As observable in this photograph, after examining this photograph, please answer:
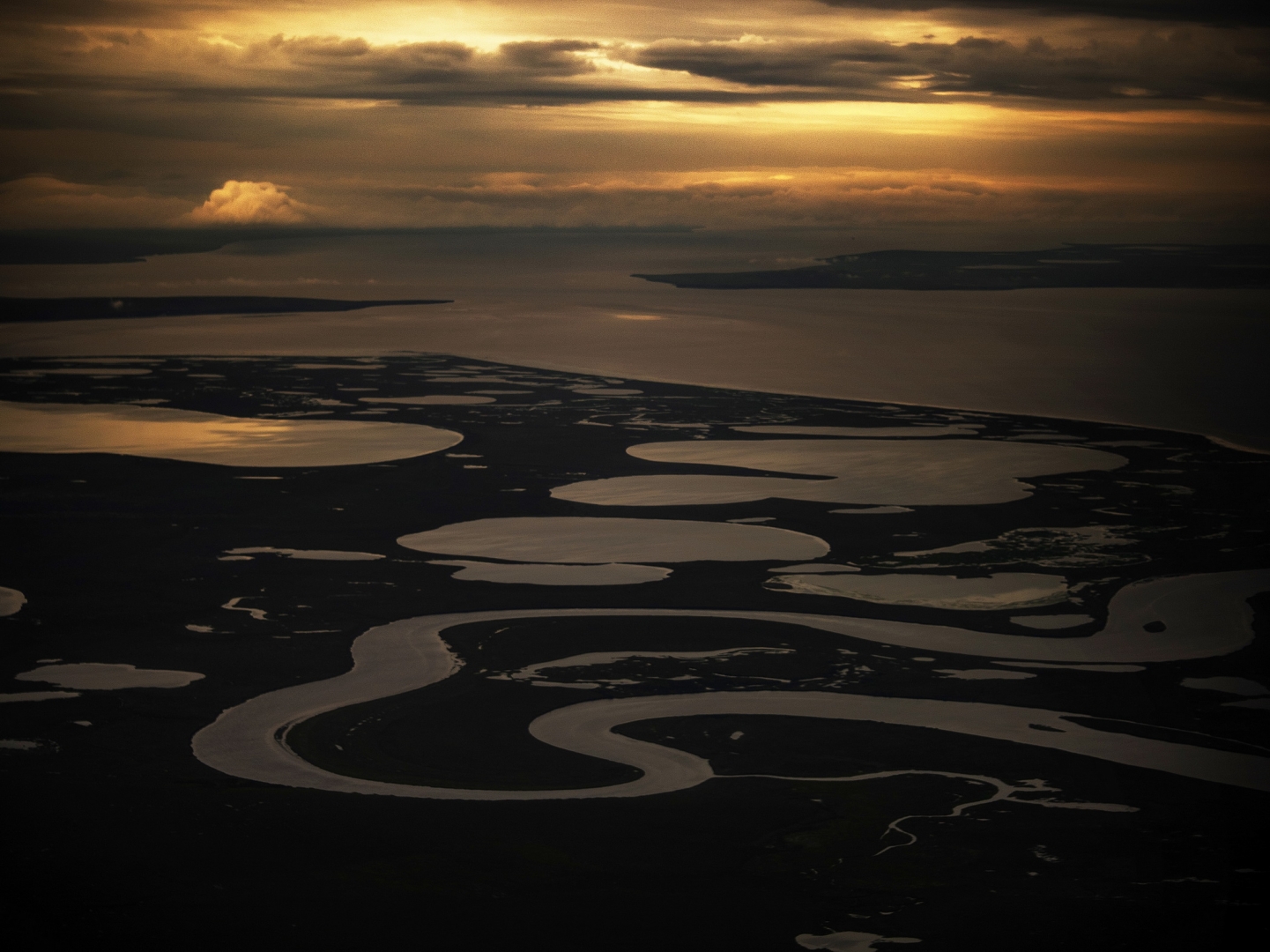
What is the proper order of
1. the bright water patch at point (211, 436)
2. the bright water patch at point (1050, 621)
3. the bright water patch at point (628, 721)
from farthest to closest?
1. the bright water patch at point (211, 436)
2. the bright water patch at point (1050, 621)
3. the bright water patch at point (628, 721)

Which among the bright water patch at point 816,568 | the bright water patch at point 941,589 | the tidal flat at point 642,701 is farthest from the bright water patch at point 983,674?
the bright water patch at point 816,568

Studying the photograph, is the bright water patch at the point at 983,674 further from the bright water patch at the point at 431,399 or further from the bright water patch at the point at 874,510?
the bright water patch at the point at 431,399

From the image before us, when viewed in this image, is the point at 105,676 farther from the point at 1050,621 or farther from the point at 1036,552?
the point at 1036,552

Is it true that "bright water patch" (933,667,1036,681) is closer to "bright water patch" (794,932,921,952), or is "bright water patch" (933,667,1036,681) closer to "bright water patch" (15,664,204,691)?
"bright water patch" (794,932,921,952)

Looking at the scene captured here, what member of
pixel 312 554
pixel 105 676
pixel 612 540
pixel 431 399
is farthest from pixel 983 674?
pixel 431 399

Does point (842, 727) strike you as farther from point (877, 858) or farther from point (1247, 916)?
point (1247, 916)
